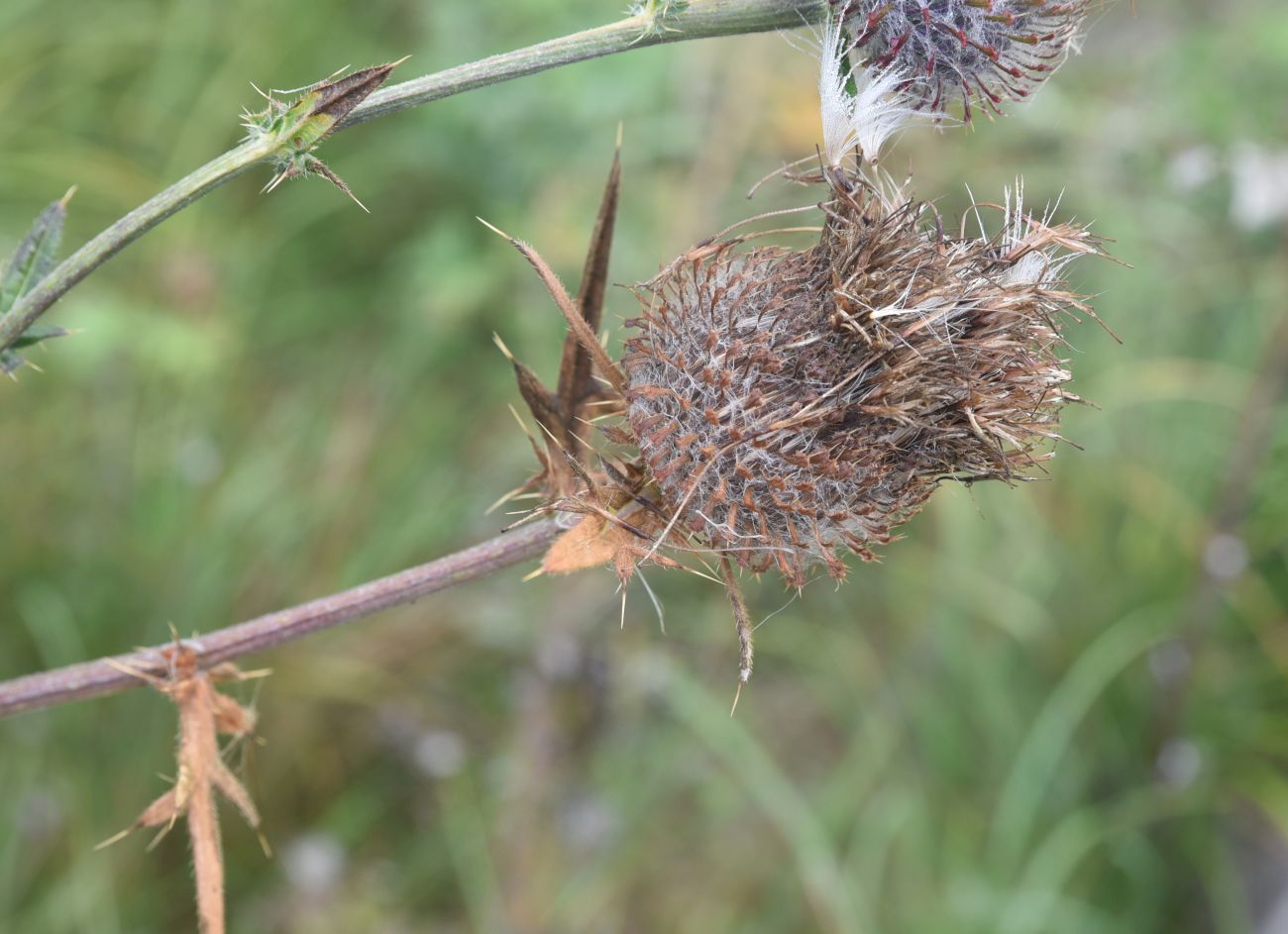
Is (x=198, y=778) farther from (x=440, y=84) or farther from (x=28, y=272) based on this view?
(x=440, y=84)

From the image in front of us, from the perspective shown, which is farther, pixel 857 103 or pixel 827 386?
pixel 827 386

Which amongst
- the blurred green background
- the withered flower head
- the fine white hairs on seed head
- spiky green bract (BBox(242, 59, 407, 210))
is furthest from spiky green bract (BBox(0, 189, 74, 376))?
the blurred green background

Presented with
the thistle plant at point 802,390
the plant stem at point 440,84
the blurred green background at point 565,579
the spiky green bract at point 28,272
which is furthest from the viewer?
the blurred green background at point 565,579

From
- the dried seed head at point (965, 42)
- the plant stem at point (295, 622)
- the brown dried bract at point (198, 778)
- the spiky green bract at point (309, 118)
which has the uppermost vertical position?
the spiky green bract at point (309, 118)

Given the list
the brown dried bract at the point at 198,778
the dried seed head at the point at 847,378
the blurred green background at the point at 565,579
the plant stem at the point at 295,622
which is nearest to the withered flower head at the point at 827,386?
the dried seed head at the point at 847,378

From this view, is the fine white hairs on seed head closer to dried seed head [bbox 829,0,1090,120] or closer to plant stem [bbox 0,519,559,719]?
dried seed head [bbox 829,0,1090,120]

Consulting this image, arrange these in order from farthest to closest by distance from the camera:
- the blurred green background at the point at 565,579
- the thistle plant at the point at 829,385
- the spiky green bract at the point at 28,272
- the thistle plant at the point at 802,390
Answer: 1. the blurred green background at the point at 565,579
2. the thistle plant at the point at 829,385
3. the thistle plant at the point at 802,390
4. the spiky green bract at the point at 28,272

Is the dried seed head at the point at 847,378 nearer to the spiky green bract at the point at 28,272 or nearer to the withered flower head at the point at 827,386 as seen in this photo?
the withered flower head at the point at 827,386

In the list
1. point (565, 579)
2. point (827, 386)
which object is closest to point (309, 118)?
point (827, 386)
